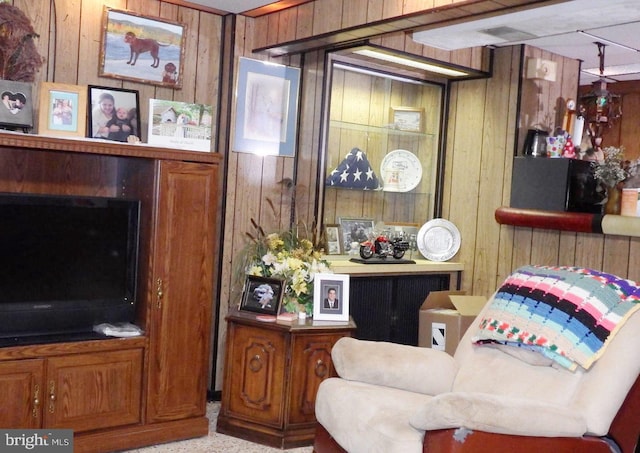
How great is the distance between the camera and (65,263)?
3.21 meters

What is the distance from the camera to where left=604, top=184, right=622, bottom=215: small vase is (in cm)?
362

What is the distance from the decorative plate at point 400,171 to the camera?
449 cm

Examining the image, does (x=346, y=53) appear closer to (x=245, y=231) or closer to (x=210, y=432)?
(x=245, y=231)

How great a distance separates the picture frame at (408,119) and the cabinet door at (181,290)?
150cm

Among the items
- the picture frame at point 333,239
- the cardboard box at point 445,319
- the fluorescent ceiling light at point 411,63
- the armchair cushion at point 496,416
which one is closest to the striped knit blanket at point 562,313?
the armchair cushion at point 496,416

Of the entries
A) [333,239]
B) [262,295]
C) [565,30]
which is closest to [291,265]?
[262,295]

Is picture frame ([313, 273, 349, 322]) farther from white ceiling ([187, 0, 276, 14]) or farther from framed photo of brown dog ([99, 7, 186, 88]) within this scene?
white ceiling ([187, 0, 276, 14])

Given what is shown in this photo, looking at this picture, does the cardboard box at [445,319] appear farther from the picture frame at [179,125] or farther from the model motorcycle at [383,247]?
the picture frame at [179,125]

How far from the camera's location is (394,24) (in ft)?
10.1

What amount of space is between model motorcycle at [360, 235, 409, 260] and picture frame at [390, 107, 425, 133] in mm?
752

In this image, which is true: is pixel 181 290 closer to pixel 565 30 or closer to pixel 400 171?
pixel 400 171

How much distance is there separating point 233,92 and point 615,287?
7.49 ft

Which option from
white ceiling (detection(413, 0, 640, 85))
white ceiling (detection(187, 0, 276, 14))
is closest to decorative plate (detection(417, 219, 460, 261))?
white ceiling (detection(413, 0, 640, 85))

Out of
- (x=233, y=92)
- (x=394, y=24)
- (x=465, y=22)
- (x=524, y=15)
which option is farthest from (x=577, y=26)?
(x=233, y=92)
